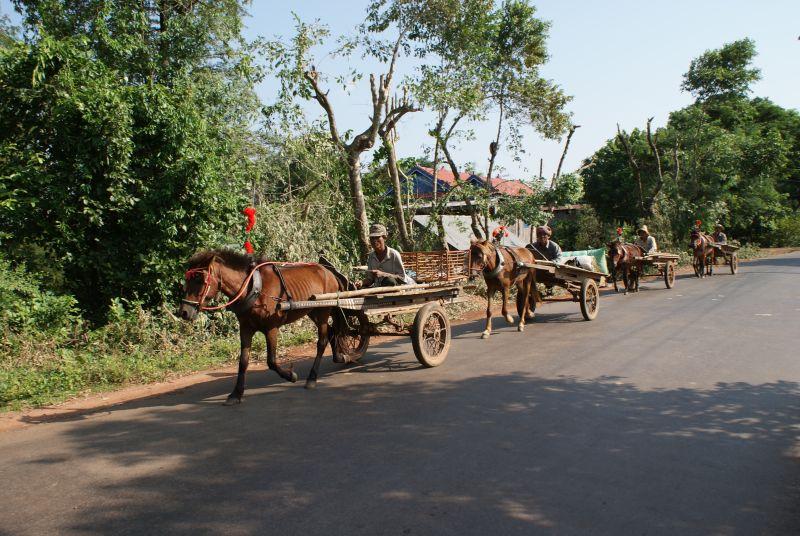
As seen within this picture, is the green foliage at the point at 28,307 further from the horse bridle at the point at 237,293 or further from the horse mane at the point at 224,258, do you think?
the horse bridle at the point at 237,293

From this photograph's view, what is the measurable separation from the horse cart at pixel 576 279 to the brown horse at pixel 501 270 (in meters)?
0.29

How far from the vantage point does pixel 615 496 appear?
13.7 feet

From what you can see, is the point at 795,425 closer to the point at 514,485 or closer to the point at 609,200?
the point at 514,485

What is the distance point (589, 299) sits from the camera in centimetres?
1277

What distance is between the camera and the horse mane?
6.67 metres

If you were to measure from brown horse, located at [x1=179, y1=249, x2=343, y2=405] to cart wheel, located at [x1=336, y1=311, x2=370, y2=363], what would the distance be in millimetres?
686

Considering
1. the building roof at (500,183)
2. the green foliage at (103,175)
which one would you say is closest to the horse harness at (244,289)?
the green foliage at (103,175)

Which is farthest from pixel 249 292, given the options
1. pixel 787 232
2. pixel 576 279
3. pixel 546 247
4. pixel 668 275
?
pixel 787 232

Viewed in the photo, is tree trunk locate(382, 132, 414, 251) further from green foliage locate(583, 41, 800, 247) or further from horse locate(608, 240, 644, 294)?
green foliage locate(583, 41, 800, 247)

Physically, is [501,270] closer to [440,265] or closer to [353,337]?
[440,265]

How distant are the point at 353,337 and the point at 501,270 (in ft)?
10.8

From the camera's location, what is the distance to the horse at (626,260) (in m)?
17.7

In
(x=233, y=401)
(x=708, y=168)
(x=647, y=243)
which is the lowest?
(x=233, y=401)

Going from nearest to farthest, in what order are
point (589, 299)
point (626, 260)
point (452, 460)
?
point (452, 460) < point (589, 299) < point (626, 260)
